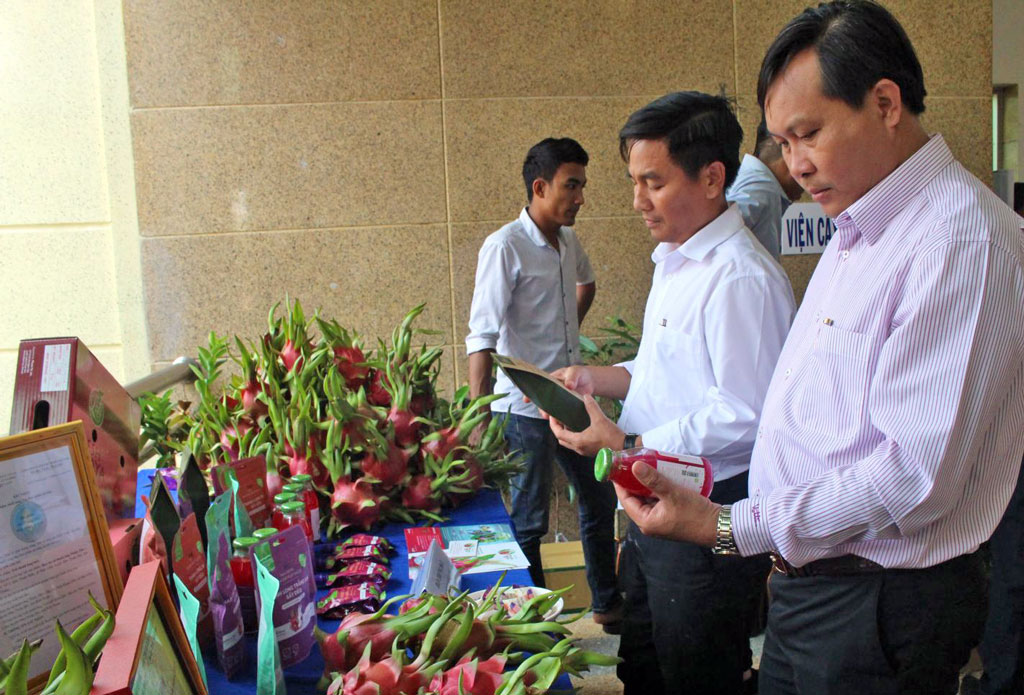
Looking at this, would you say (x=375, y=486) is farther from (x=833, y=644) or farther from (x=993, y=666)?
(x=993, y=666)

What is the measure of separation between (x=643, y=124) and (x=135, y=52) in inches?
111

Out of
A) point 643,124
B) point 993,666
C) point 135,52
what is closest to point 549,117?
point 135,52

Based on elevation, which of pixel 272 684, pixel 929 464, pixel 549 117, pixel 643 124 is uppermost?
pixel 549 117

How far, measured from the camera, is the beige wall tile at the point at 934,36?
390 cm

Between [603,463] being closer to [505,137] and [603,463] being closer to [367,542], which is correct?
[367,542]

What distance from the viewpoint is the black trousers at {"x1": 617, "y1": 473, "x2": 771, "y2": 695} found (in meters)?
1.75


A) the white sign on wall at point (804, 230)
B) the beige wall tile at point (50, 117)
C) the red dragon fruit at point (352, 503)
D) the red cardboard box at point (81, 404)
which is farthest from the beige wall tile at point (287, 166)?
the red cardboard box at point (81, 404)

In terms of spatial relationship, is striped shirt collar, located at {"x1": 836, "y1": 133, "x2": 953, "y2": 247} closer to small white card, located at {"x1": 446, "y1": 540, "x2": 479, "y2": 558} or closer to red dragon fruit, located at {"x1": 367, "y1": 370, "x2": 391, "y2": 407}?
small white card, located at {"x1": 446, "y1": 540, "x2": 479, "y2": 558}

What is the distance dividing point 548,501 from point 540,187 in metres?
1.25

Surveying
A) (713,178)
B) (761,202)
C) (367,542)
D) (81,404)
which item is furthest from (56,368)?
(761,202)

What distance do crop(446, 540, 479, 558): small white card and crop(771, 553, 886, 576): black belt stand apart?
59 cm

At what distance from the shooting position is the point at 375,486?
1807 millimetres

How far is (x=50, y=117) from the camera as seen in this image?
12.6 feet

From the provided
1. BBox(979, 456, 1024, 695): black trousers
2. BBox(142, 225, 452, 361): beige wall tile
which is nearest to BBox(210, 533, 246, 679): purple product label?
BBox(979, 456, 1024, 695): black trousers
